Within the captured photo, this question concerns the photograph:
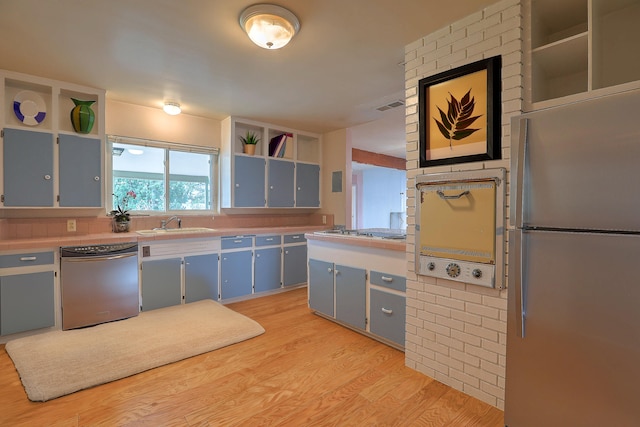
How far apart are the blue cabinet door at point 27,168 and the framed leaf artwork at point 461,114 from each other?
354cm

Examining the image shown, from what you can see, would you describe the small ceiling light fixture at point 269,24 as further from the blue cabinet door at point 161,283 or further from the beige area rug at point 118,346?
the blue cabinet door at point 161,283

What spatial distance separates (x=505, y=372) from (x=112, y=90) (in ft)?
14.0

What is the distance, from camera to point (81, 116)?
3.10 metres

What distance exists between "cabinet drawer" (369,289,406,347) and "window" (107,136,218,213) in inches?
112

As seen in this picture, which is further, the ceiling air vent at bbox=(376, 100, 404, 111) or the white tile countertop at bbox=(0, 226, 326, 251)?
the ceiling air vent at bbox=(376, 100, 404, 111)

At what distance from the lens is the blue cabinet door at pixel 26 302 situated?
256 centimetres

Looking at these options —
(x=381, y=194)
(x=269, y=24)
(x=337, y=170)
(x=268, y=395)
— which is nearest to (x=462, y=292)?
(x=268, y=395)

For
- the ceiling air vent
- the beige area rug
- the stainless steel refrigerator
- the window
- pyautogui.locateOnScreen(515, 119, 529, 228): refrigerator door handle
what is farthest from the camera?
the window

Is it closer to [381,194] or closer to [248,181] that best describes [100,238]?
[248,181]

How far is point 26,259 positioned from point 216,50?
8.13 ft

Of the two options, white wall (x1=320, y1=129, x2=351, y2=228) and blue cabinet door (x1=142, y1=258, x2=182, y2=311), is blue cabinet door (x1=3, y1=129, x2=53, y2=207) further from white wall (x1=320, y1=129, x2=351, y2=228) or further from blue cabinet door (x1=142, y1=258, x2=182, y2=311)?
white wall (x1=320, y1=129, x2=351, y2=228)

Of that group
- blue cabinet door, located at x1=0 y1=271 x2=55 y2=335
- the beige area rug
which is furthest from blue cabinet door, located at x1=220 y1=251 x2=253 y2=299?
blue cabinet door, located at x1=0 y1=271 x2=55 y2=335

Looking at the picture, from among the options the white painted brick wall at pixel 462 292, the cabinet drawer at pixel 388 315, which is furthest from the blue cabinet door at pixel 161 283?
the white painted brick wall at pixel 462 292

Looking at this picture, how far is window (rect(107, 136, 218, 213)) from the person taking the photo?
367 centimetres
